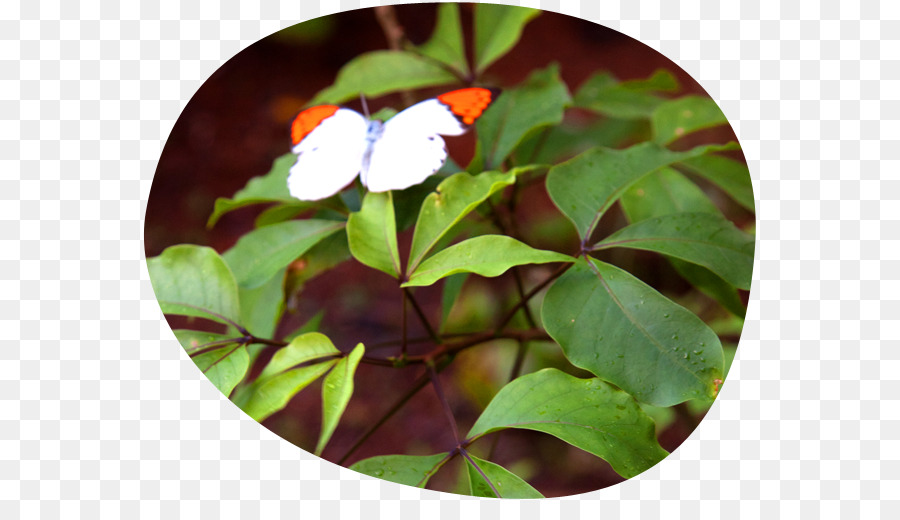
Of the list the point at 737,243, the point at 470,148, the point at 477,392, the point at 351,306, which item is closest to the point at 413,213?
the point at 737,243

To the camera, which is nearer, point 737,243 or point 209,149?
point 737,243

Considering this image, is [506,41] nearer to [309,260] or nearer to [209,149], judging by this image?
[309,260]

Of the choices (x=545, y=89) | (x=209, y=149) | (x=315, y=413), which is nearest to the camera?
(x=545, y=89)

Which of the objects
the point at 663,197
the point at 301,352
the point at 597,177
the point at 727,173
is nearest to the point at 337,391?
the point at 301,352

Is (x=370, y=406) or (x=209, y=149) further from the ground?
(x=209, y=149)

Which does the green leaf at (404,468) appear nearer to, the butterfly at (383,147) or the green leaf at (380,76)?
the butterfly at (383,147)

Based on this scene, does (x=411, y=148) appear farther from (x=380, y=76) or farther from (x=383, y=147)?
(x=380, y=76)
